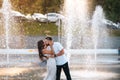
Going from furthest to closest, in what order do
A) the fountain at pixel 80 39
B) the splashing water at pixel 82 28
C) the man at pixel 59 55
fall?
the splashing water at pixel 82 28 < the fountain at pixel 80 39 < the man at pixel 59 55

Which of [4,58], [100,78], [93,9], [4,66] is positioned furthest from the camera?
[93,9]

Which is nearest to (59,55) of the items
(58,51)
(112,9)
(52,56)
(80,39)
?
(58,51)

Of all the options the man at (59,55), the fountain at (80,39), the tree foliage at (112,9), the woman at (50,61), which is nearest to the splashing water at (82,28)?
the fountain at (80,39)

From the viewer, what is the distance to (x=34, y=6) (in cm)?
3894

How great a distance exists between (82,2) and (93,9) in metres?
1.06

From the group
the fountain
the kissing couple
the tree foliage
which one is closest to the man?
the kissing couple

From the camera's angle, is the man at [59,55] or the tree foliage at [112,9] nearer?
the man at [59,55]

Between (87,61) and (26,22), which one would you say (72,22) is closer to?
(26,22)

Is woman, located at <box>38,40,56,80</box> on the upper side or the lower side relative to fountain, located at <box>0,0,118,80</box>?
upper

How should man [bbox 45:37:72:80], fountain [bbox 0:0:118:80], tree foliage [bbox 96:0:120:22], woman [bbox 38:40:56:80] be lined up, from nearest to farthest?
woman [bbox 38:40:56:80] < man [bbox 45:37:72:80] < fountain [bbox 0:0:118:80] < tree foliage [bbox 96:0:120:22]

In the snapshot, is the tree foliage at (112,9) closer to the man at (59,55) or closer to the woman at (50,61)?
the man at (59,55)

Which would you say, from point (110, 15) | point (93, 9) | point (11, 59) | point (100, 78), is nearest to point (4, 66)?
point (11, 59)

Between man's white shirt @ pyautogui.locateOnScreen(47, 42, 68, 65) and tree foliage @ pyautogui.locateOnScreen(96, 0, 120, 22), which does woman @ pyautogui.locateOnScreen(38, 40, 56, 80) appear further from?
tree foliage @ pyautogui.locateOnScreen(96, 0, 120, 22)

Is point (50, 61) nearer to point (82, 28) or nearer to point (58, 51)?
point (58, 51)
